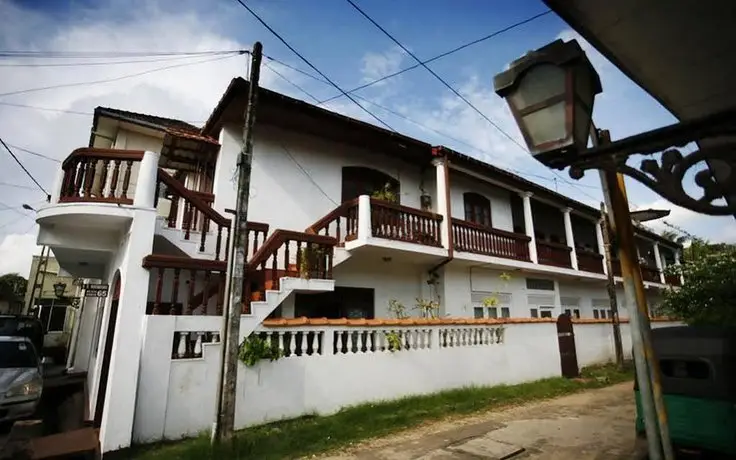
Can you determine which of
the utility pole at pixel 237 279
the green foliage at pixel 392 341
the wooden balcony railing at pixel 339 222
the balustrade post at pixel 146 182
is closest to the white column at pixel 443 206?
the wooden balcony railing at pixel 339 222

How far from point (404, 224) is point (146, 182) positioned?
556cm

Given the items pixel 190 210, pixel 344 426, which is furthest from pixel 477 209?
pixel 190 210

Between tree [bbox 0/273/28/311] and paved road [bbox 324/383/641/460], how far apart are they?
30801mm

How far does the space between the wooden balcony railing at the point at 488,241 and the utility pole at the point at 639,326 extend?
27.5 ft

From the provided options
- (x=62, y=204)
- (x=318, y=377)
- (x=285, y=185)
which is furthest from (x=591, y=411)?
(x=62, y=204)

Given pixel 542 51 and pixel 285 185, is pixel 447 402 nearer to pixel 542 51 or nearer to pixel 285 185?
pixel 285 185

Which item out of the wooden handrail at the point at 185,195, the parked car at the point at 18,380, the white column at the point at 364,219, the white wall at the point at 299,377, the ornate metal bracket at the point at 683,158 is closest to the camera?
the ornate metal bracket at the point at 683,158

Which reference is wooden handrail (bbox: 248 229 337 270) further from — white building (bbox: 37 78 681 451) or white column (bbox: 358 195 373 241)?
white column (bbox: 358 195 373 241)

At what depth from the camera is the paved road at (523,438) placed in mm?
4848

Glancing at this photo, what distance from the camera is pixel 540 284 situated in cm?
1376

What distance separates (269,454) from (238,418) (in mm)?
979

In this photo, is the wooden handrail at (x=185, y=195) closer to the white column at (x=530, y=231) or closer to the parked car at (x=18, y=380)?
the parked car at (x=18, y=380)

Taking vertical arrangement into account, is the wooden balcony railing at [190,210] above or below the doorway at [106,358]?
above

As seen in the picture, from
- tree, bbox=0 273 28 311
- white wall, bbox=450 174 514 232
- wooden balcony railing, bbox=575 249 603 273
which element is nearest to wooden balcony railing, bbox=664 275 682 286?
wooden balcony railing, bbox=575 249 603 273
